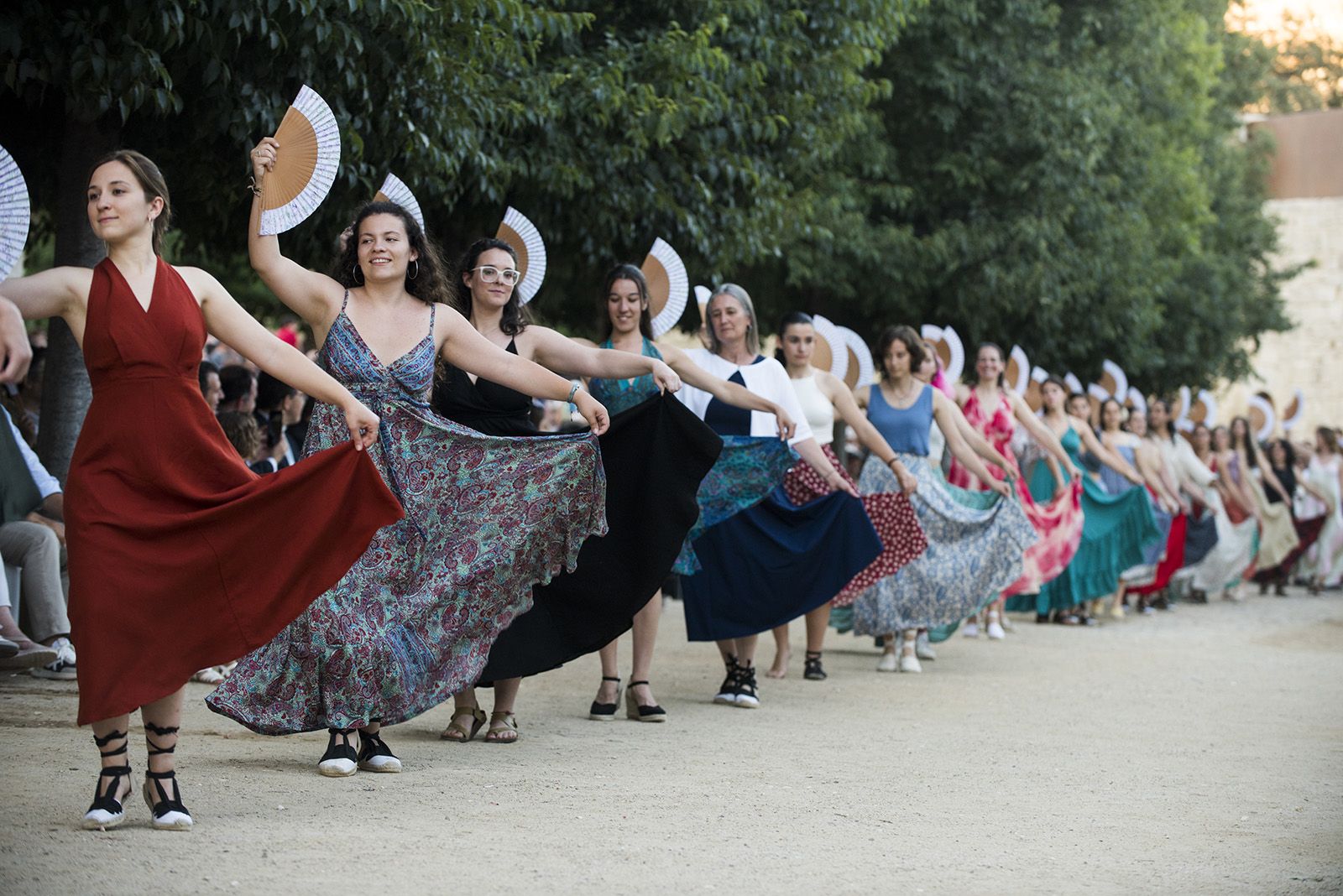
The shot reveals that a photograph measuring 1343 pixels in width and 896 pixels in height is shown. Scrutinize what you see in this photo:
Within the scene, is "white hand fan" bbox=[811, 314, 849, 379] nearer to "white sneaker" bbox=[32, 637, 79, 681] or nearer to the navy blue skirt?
the navy blue skirt

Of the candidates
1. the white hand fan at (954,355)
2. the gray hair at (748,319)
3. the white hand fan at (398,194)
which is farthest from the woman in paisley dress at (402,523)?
the white hand fan at (954,355)

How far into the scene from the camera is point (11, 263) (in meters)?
4.73

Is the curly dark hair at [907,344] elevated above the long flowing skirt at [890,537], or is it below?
above

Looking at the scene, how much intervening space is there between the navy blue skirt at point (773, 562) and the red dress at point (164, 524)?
3713 millimetres

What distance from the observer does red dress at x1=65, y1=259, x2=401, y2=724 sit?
5.07 m

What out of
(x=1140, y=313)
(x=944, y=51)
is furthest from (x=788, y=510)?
(x=1140, y=313)

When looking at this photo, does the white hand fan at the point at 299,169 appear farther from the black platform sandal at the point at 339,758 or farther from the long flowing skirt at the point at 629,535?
the long flowing skirt at the point at 629,535

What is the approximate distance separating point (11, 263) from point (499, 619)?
257 cm

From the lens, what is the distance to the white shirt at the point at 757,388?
9.10m

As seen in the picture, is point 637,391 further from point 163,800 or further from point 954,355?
point 954,355

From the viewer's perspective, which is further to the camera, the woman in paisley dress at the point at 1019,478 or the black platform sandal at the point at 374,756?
the woman in paisley dress at the point at 1019,478

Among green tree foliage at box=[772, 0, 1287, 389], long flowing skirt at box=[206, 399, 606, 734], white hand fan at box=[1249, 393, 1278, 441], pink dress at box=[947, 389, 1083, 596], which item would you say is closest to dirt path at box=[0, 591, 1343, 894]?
long flowing skirt at box=[206, 399, 606, 734]

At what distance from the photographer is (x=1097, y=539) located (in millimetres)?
15195

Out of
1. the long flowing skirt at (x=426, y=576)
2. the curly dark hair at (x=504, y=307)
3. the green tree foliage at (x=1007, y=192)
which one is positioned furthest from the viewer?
the green tree foliage at (x=1007, y=192)
